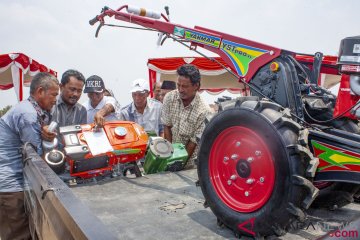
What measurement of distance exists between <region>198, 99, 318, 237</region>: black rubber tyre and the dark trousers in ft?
6.21

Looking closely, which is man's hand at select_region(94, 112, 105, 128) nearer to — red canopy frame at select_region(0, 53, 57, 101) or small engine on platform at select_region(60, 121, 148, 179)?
small engine on platform at select_region(60, 121, 148, 179)

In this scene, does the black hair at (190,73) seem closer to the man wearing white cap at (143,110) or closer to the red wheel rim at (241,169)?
the man wearing white cap at (143,110)

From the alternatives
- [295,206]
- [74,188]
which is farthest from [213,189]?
[74,188]

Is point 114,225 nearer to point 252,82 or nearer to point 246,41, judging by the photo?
point 252,82

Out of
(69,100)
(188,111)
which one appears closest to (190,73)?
(188,111)

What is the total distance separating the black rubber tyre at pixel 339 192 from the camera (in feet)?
6.09

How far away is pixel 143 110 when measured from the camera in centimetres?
399

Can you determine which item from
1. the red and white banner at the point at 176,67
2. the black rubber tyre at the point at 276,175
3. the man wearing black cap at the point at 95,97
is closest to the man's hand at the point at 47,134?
the man wearing black cap at the point at 95,97

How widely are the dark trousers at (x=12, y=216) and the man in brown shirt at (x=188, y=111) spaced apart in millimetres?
1517

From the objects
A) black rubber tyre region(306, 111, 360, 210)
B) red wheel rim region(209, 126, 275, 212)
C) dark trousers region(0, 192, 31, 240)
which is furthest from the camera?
dark trousers region(0, 192, 31, 240)

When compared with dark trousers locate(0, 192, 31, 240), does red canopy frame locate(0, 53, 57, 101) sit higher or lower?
higher

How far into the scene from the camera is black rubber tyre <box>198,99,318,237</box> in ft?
4.58

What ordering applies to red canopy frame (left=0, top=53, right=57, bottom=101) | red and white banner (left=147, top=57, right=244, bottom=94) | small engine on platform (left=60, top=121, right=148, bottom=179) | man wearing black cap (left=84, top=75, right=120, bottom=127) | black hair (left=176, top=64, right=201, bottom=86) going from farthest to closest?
red and white banner (left=147, top=57, right=244, bottom=94) < red canopy frame (left=0, top=53, right=57, bottom=101) < man wearing black cap (left=84, top=75, right=120, bottom=127) < black hair (left=176, top=64, right=201, bottom=86) < small engine on platform (left=60, top=121, right=148, bottom=179)

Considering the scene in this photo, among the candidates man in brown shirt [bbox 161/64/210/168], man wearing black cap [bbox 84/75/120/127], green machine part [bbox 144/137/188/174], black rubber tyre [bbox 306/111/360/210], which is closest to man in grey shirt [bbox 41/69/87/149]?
man wearing black cap [bbox 84/75/120/127]
